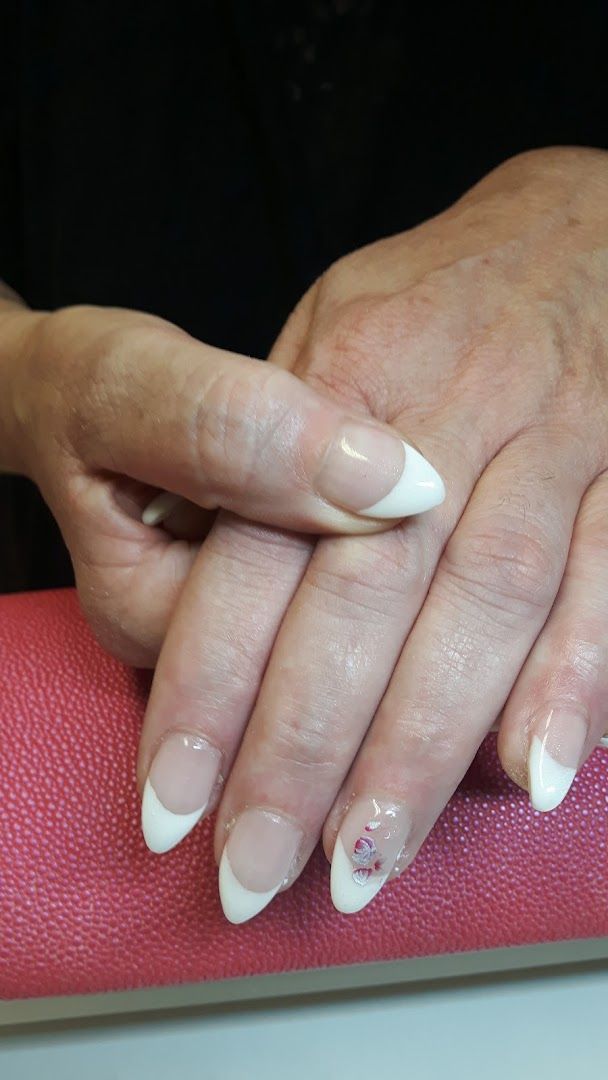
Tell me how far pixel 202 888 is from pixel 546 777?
17cm

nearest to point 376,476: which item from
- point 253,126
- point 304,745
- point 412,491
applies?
point 412,491

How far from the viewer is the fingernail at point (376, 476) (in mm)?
365

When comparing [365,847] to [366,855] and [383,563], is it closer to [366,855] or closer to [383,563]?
[366,855]

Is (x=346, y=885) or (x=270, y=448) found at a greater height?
(x=270, y=448)

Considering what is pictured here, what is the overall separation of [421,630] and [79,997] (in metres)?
0.26

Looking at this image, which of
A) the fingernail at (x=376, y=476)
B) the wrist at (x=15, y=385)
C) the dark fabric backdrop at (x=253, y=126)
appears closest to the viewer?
the fingernail at (x=376, y=476)

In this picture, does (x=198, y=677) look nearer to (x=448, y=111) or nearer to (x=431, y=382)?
(x=431, y=382)

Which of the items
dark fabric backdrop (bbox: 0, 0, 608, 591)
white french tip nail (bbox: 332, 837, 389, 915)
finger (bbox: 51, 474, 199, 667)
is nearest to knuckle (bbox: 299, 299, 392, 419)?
finger (bbox: 51, 474, 199, 667)

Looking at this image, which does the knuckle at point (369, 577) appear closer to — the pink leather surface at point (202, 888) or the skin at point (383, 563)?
the skin at point (383, 563)

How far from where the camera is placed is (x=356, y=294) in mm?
485

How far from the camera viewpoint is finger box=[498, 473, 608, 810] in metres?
0.37

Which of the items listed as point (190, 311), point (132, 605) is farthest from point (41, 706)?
point (190, 311)

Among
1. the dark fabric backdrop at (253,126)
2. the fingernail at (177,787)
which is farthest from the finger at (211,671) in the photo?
the dark fabric backdrop at (253,126)

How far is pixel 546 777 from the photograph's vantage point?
1.22 feet
